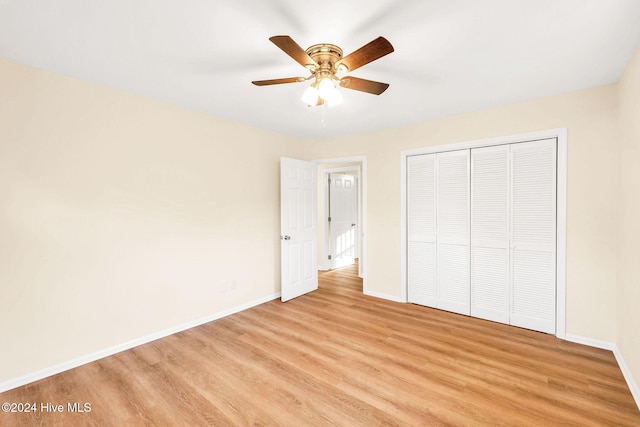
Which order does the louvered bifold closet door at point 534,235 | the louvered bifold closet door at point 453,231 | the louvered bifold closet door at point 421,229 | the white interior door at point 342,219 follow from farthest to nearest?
the white interior door at point 342,219
the louvered bifold closet door at point 421,229
the louvered bifold closet door at point 453,231
the louvered bifold closet door at point 534,235

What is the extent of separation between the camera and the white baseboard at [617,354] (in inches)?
75.6

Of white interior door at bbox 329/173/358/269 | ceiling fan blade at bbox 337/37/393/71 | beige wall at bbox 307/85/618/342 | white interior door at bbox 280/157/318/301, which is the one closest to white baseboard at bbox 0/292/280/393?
white interior door at bbox 280/157/318/301

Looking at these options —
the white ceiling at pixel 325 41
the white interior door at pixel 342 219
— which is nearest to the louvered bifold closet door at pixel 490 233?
the white ceiling at pixel 325 41

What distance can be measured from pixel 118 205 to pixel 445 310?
3.87 meters

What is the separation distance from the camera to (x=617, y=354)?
241 cm

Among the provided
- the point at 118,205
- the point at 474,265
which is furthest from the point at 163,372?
the point at 474,265

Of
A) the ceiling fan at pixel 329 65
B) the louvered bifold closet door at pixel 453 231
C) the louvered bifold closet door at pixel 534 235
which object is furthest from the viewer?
the louvered bifold closet door at pixel 453 231

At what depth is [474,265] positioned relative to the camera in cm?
333

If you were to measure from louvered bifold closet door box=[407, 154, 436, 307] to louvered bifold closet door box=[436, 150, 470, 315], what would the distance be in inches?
3.0

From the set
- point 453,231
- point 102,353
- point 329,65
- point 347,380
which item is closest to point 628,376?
point 453,231

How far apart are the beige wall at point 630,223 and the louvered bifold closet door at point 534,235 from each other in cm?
49

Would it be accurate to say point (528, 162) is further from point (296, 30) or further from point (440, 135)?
point (296, 30)

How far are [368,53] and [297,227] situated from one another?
288 centimetres

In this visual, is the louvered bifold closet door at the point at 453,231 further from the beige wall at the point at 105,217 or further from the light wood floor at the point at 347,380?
the beige wall at the point at 105,217
